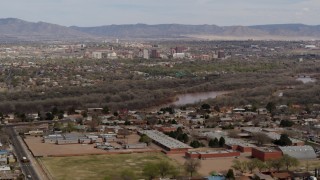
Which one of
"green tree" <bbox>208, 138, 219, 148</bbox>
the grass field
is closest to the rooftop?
the grass field

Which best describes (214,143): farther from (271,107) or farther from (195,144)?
(271,107)

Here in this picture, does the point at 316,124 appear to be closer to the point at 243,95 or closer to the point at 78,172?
the point at 243,95

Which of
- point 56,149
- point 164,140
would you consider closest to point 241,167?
point 164,140

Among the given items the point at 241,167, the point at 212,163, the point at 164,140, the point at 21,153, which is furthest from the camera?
the point at 164,140

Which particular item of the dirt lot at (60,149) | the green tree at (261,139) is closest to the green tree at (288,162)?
the green tree at (261,139)

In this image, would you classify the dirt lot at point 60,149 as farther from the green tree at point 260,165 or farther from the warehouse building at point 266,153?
the green tree at point 260,165

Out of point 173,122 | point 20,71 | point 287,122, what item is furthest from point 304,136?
point 20,71

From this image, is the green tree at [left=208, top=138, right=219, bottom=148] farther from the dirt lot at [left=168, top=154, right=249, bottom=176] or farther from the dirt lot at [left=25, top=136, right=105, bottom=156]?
the dirt lot at [left=25, top=136, right=105, bottom=156]

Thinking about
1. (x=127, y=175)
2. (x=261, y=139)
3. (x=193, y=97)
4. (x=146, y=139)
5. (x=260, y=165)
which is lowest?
(x=193, y=97)
